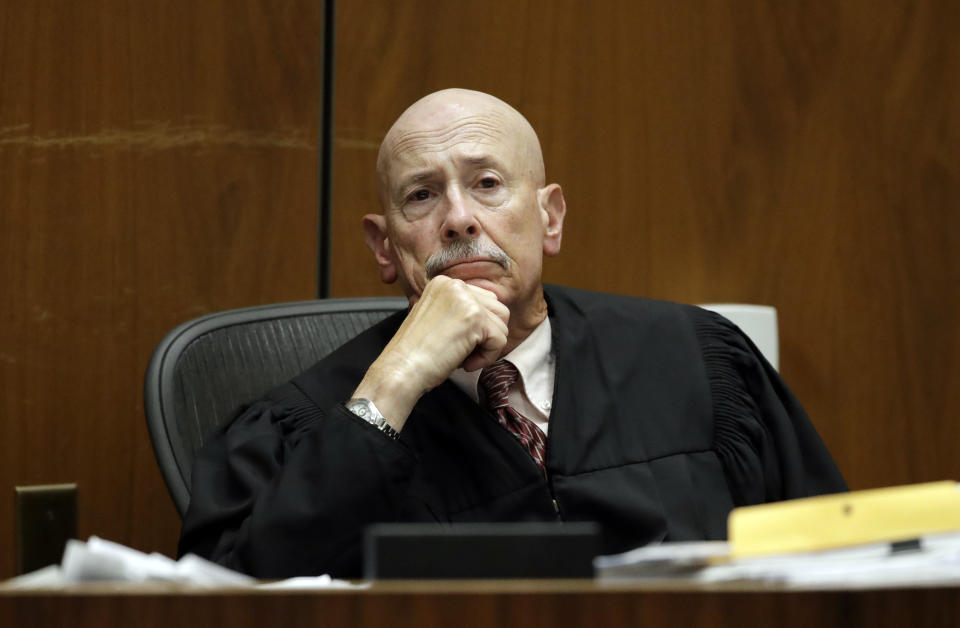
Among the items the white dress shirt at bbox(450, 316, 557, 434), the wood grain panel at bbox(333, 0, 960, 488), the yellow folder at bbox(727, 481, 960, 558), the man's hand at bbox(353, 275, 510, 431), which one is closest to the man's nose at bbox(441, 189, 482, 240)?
the man's hand at bbox(353, 275, 510, 431)

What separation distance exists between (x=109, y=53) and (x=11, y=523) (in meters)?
0.98

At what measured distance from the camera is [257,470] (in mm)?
1697

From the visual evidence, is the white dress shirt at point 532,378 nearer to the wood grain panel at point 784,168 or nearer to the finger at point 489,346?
the finger at point 489,346

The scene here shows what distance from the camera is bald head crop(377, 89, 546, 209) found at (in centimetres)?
Result: 192

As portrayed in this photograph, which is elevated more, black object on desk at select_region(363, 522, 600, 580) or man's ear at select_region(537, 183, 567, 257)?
man's ear at select_region(537, 183, 567, 257)

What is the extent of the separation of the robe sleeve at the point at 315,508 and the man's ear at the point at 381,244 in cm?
48

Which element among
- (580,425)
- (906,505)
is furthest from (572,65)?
(906,505)

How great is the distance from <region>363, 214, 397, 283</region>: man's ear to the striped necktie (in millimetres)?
284

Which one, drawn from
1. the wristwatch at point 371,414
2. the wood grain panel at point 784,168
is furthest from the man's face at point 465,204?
the wood grain panel at point 784,168

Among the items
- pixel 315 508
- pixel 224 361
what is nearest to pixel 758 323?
pixel 224 361

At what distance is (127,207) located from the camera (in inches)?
95.3

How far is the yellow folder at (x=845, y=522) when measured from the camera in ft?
2.61

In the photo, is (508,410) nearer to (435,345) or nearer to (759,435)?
(435,345)

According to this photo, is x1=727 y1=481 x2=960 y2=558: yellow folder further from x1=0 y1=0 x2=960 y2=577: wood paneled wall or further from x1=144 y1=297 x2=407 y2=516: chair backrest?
x1=0 y1=0 x2=960 y2=577: wood paneled wall
